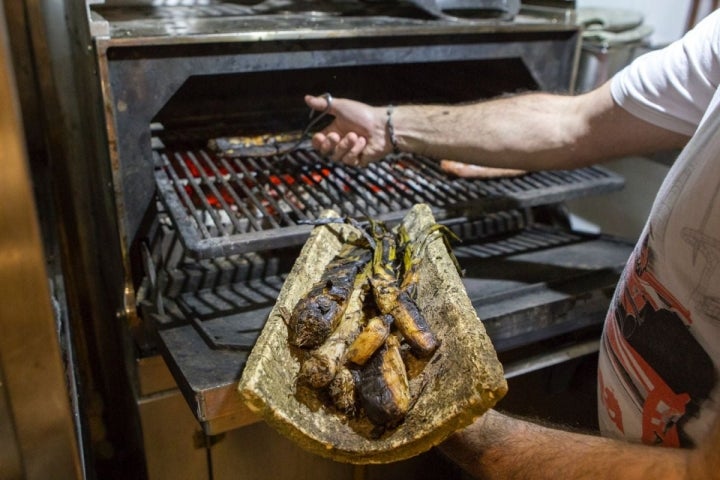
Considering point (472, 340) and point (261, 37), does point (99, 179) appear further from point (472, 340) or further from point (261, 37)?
point (472, 340)

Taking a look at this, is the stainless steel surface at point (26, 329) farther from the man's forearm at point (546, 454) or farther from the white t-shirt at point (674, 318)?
the white t-shirt at point (674, 318)

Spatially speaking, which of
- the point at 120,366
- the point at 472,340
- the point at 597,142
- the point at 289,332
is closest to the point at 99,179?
the point at 120,366

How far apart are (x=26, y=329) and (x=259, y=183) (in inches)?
35.2

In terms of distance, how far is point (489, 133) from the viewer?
1.45 metres

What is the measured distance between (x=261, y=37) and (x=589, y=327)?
0.98 meters

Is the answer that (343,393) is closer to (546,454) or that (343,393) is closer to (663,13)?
(546,454)

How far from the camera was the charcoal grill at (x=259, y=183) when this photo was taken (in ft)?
3.84

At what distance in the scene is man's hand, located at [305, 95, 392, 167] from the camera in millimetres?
1434

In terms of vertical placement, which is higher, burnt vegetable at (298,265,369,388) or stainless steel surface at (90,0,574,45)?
stainless steel surface at (90,0,574,45)

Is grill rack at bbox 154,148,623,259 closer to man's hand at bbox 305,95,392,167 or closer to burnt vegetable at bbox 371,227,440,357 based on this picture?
man's hand at bbox 305,95,392,167

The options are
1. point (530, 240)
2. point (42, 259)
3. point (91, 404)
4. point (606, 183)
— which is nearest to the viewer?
point (42, 259)

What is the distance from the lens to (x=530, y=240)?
165cm

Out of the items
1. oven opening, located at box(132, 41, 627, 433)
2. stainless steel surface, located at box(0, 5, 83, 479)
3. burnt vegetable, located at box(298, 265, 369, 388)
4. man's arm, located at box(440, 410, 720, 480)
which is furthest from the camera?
A: oven opening, located at box(132, 41, 627, 433)

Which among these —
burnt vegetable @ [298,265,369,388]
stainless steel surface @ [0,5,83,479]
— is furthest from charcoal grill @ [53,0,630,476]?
stainless steel surface @ [0,5,83,479]
